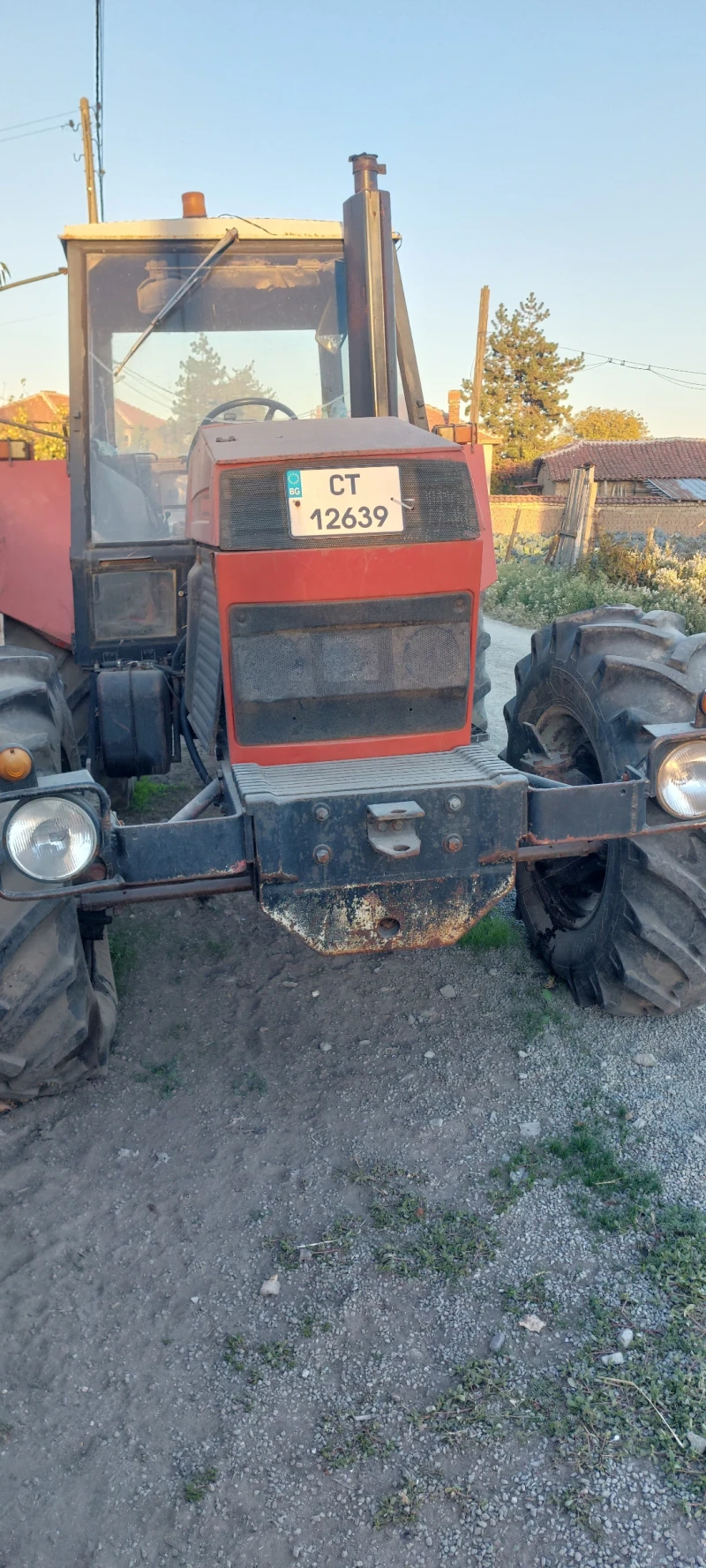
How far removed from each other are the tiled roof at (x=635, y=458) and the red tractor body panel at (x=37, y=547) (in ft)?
97.4

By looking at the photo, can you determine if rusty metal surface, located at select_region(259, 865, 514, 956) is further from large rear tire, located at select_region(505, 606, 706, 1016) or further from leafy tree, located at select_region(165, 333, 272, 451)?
leafy tree, located at select_region(165, 333, 272, 451)

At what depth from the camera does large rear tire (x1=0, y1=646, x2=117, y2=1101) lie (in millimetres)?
2883

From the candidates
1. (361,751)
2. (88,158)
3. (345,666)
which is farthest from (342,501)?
(88,158)

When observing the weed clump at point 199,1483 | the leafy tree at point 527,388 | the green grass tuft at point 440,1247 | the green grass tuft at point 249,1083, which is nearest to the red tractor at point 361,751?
the green grass tuft at point 249,1083

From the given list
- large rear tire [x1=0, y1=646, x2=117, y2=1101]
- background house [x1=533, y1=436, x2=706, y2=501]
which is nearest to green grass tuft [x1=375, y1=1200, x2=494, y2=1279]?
large rear tire [x1=0, y1=646, x2=117, y2=1101]

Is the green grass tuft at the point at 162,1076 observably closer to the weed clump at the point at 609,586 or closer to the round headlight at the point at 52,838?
the round headlight at the point at 52,838

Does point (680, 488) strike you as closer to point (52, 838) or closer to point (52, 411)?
point (52, 411)

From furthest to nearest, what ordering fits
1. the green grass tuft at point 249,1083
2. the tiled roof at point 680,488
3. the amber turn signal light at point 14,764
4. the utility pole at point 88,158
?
the tiled roof at point 680,488 < the utility pole at point 88,158 < the green grass tuft at point 249,1083 < the amber turn signal light at point 14,764

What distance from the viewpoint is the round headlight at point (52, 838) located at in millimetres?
2574

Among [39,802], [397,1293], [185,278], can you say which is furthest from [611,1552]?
[185,278]

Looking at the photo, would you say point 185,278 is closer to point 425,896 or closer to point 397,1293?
point 425,896

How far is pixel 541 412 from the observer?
47531mm

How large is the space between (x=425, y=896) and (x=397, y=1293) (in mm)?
982

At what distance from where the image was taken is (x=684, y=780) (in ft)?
9.75
